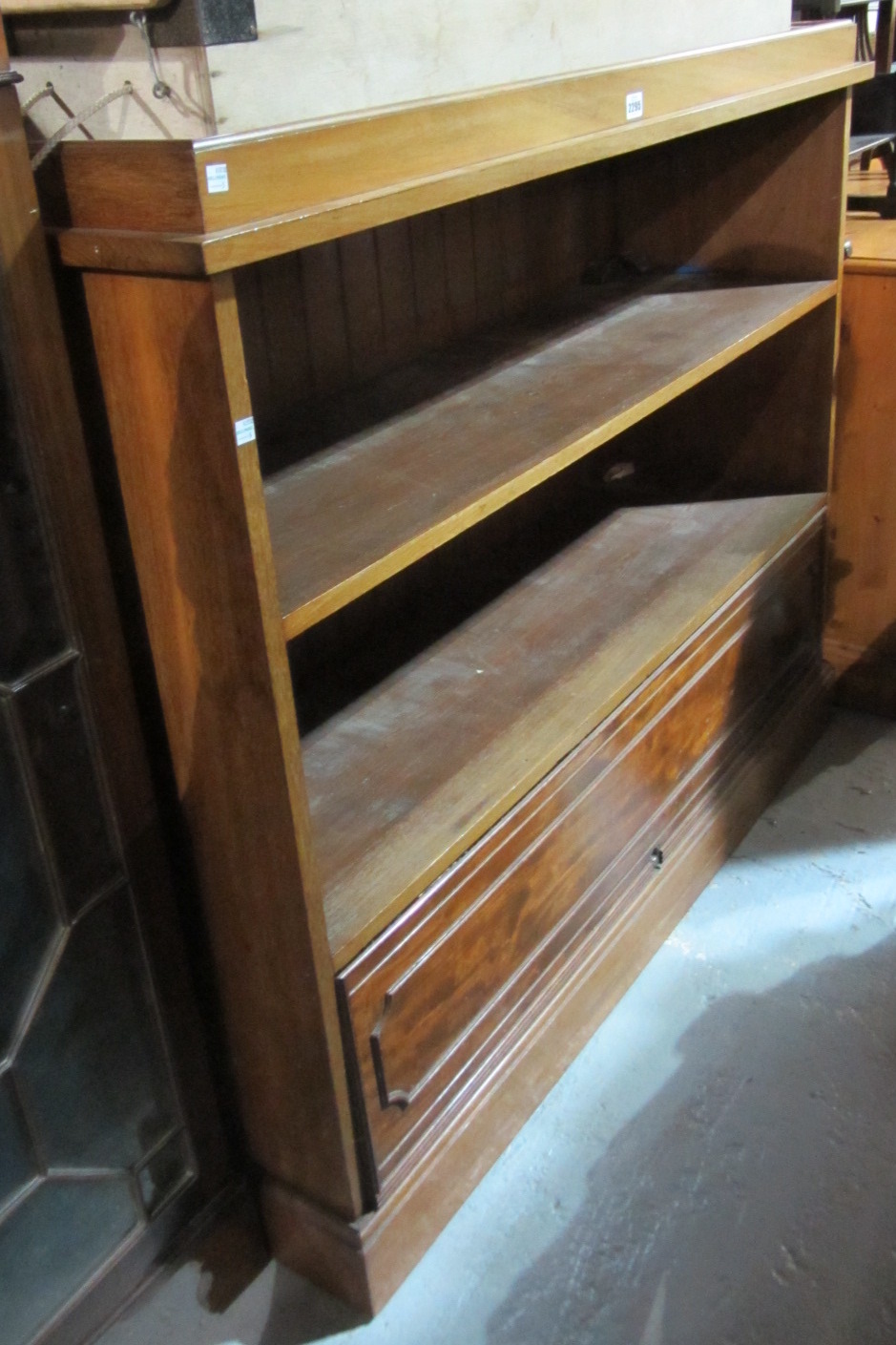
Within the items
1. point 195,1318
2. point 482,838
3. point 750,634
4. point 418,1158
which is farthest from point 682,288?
point 195,1318

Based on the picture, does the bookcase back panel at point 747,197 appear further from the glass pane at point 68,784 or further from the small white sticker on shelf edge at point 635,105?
the glass pane at point 68,784

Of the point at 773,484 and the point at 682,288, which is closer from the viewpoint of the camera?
the point at 682,288

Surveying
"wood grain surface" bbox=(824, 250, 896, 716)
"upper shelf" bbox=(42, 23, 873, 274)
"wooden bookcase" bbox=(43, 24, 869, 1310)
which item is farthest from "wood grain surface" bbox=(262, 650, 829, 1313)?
"upper shelf" bbox=(42, 23, 873, 274)

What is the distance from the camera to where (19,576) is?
1.11 m

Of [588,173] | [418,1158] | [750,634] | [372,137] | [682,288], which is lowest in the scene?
[418,1158]

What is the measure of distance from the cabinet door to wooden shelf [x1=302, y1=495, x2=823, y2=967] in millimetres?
236

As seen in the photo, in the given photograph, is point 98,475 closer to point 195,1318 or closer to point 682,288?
point 195,1318

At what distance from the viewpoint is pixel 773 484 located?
7.57ft

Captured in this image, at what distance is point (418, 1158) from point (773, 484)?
1.42 meters

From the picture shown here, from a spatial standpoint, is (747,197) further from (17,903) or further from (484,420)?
(17,903)

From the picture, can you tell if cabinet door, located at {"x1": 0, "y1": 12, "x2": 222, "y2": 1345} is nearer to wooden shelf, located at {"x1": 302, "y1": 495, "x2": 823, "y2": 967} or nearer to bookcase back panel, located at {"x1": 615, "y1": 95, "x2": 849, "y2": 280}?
wooden shelf, located at {"x1": 302, "y1": 495, "x2": 823, "y2": 967}

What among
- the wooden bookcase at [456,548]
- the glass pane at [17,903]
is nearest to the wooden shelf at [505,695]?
the wooden bookcase at [456,548]

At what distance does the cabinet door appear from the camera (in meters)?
1.07

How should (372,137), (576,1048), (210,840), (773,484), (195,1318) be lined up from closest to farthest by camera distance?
1. (372,137)
2. (210,840)
3. (195,1318)
4. (576,1048)
5. (773,484)
